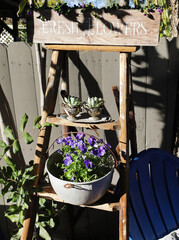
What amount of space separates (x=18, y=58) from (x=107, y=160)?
943 millimetres

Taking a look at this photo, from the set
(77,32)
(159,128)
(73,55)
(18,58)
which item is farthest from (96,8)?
(159,128)

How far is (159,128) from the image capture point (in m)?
1.92

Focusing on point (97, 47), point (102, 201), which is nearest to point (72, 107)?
point (97, 47)

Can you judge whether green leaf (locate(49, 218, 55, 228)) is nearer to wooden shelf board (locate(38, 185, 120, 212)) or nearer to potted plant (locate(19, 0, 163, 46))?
wooden shelf board (locate(38, 185, 120, 212))

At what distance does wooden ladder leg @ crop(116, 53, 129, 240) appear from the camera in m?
1.28

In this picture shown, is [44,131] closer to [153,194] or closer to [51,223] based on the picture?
[51,223]

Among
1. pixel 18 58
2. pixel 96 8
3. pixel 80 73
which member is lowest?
pixel 80 73

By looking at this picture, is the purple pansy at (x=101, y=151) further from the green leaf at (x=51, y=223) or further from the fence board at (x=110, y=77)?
the green leaf at (x=51, y=223)

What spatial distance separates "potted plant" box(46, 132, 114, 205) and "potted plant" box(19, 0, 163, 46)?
512 mm

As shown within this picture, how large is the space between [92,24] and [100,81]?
0.58m

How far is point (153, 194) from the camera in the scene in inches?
70.5

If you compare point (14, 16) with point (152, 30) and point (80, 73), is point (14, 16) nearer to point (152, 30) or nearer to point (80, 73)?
point (80, 73)

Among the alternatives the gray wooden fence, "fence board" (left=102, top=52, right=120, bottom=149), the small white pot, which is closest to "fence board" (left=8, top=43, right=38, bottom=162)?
the gray wooden fence

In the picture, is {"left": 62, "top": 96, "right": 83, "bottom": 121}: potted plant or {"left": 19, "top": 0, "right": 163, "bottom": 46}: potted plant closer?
{"left": 19, "top": 0, "right": 163, "bottom": 46}: potted plant
